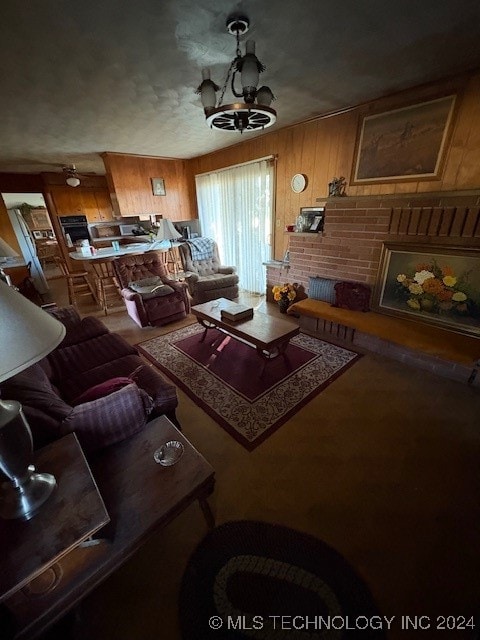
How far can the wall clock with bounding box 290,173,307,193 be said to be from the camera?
136 inches

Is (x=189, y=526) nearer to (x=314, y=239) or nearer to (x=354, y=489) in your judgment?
(x=354, y=489)

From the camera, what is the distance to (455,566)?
1.22 m

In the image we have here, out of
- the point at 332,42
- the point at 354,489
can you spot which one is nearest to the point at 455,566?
the point at 354,489

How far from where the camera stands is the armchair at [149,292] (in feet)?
11.4

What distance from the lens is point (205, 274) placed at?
176 inches

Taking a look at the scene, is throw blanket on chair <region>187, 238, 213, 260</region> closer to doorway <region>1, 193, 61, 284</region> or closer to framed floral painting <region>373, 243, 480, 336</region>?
framed floral painting <region>373, 243, 480, 336</region>

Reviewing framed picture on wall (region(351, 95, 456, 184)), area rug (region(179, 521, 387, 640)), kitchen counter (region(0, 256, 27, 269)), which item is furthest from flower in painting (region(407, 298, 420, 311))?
kitchen counter (region(0, 256, 27, 269))

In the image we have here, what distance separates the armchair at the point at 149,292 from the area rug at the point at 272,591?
2.69 metres

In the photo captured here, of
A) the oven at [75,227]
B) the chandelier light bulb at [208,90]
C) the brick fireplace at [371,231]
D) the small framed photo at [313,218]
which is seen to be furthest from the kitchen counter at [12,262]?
the small framed photo at [313,218]

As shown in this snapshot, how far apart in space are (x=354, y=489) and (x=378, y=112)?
3412mm

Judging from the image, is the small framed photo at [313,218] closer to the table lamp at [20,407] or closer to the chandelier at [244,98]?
the chandelier at [244,98]

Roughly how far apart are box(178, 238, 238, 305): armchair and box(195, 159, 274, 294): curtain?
502 mm

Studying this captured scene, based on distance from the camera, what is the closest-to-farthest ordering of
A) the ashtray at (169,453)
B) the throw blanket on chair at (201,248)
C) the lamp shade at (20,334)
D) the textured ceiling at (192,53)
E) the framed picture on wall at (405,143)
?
the lamp shade at (20,334) < the ashtray at (169,453) < the textured ceiling at (192,53) < the framed picture on wall at (405,143) < the throw blanket on chair at (201,248)


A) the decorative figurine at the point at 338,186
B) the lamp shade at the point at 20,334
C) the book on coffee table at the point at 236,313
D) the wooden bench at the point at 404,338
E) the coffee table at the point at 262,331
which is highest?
the decorative figurine at the point at 338,186
